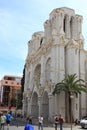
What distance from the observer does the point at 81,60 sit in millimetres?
56969

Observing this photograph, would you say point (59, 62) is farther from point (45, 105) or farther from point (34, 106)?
point (34, 106)

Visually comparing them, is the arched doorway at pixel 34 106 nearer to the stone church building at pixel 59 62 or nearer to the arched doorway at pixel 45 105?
the stone church building at pixel 59 62

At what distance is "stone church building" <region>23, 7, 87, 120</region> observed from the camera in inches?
2016

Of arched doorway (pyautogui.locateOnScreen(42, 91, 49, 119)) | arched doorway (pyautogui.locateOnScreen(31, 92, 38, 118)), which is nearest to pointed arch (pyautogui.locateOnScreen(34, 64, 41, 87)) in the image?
arched doorway (pyautogui.locateOnScreen(31, 92, 38, 118))

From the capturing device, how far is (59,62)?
5366 centimetres

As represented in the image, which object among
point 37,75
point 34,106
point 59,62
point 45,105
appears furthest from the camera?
point 37,75

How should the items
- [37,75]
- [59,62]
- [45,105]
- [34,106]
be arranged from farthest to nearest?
[37,75] → [34,106] → [45,105] → [59,62]

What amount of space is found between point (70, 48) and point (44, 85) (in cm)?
992

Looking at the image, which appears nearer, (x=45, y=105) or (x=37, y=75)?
(x=45, y=105)

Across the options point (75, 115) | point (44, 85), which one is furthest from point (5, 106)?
point (75, 115)

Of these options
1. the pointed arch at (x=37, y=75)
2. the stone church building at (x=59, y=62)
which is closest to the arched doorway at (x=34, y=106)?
the stone church building at (x=59, y=62)

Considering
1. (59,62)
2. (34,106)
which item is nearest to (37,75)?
(34,106)

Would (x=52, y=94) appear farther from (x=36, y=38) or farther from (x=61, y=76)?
(x=36, y=38)

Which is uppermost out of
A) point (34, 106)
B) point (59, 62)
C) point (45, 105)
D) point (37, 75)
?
point (59, 62)
